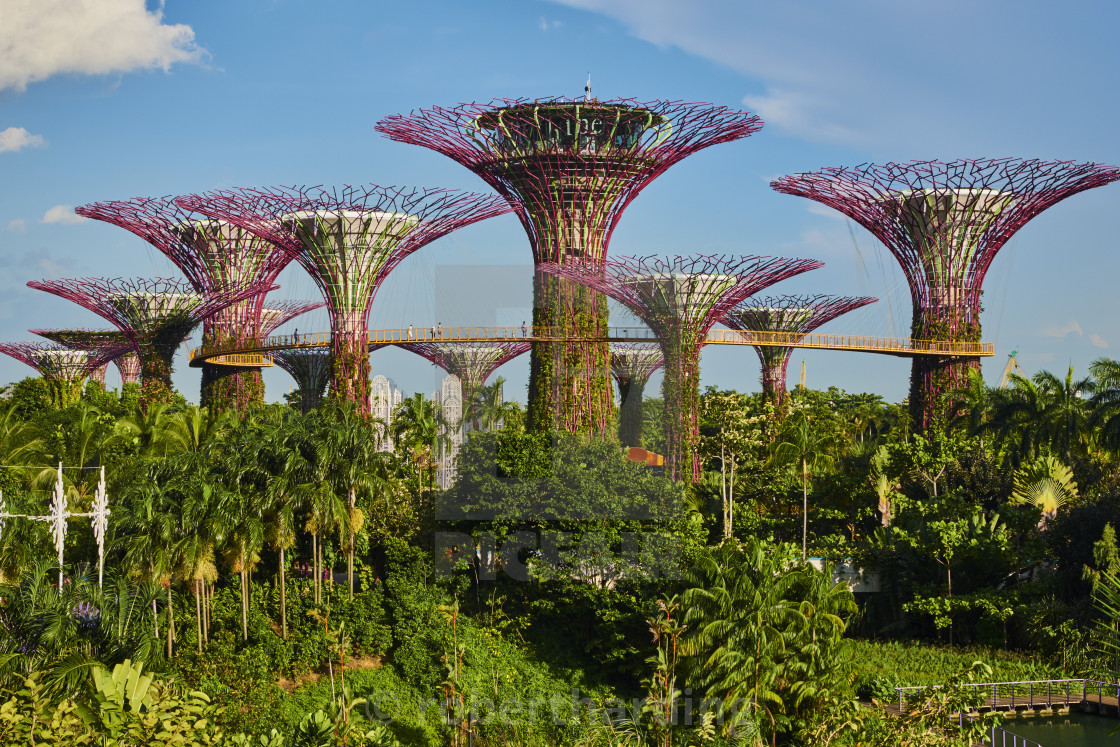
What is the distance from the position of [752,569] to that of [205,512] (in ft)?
33.0

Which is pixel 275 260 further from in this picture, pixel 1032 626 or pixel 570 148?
pixel 1032 626

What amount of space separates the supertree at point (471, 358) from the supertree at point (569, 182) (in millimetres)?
13837

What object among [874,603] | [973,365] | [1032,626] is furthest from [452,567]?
[973,365]

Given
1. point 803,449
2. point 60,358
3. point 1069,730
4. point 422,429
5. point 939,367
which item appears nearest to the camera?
point 1069,730

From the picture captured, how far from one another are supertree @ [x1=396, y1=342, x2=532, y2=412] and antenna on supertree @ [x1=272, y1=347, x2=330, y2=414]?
14.0 ft

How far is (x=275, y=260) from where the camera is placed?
45438 mm

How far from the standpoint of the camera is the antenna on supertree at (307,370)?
1965 inches

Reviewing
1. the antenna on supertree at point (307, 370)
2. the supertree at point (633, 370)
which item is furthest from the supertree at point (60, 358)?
the supertree at point (633, 370)

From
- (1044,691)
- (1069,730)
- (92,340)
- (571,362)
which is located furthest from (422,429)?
(92,340)

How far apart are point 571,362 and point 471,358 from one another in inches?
631

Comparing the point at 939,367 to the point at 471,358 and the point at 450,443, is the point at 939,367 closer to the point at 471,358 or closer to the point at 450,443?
the point at 450,443

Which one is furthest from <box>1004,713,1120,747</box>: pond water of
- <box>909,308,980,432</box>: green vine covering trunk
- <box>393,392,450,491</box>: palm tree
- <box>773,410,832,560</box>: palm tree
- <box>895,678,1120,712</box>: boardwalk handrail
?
<box>909,308,980,432</box>: green vine covering trunk

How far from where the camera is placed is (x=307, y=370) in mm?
50438

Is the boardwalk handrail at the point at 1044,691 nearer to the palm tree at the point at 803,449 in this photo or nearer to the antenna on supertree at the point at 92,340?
the palm tree at the point at 803,449
